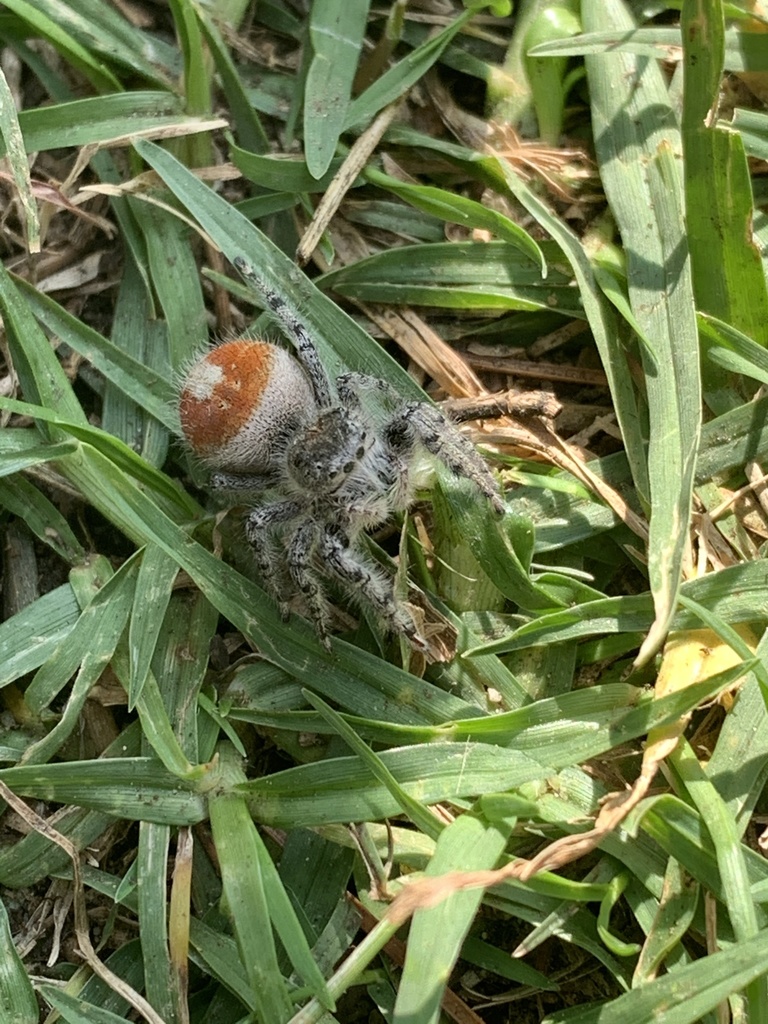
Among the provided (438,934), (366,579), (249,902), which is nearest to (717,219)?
(366,579)

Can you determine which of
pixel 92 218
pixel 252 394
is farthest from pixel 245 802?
pixel 92 218

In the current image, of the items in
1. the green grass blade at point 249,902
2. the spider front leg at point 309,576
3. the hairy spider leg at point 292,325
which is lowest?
the green grass blade at point 249,902

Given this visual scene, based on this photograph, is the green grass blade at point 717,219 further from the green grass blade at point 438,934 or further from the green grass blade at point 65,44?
the green grass blade at point 65,44

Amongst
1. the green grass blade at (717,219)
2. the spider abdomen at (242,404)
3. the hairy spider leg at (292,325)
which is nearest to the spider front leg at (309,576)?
the spider abdomen at (242,404)

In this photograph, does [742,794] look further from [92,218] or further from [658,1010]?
[92,218]

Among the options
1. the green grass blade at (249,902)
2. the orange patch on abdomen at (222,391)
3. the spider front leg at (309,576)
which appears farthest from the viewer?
the orange patch on abdomen at (222,391)

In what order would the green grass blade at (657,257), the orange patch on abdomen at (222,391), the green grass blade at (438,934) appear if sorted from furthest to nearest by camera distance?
the orange patch on abdomen at (222,391) < the green grass blade at (657,257) < the green grass blade at (438,934)

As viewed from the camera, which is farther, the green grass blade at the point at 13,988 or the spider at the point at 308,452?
the spider at the point at 308,452
